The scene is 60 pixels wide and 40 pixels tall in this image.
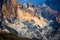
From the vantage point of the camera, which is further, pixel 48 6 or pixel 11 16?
pixel 48 6

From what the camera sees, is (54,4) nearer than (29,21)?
Result: No

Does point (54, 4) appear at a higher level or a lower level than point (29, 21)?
higher

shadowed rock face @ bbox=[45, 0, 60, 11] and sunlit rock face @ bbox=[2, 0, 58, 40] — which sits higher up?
shadowed rock face @ bbox=[45, 0, 60, 11]

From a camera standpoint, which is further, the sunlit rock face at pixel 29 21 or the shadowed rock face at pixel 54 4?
the shadowed rock face at pixel 54 4

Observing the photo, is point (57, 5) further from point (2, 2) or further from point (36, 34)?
point (2, 2)

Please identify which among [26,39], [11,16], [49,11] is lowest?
[26,39]

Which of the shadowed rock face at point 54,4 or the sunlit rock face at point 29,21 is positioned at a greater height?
the shadowed rock face at point 54,4

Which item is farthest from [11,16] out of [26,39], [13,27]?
[26,39]

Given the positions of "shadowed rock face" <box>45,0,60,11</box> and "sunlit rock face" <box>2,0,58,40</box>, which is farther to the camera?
"shadowed rock face" <box>45,0,60,11</box>
